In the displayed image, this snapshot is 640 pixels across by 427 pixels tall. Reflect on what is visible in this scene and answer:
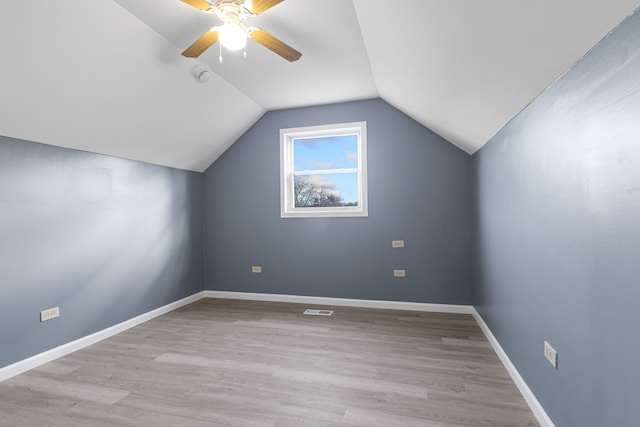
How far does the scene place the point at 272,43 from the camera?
2.24 meters

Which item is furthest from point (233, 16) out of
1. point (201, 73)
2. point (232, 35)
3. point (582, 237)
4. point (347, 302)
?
point (347, 302)

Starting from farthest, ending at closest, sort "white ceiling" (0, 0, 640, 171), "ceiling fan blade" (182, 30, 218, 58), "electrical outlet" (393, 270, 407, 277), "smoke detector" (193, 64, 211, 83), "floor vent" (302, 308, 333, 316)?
"electrical outlet" (393, 270, 407, 277) → "floor vent" (302, 308, 333, 316) → "smoke detector" (193, 64, 211, 83) → "ceiling fan blade" (182, 30, 218, 58) → "white ceiling" (0, 0, 640, 171)

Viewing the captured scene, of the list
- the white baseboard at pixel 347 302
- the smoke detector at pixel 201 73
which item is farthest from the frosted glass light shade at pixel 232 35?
the white baseboard at pixel 347 302

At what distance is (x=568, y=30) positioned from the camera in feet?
4.01

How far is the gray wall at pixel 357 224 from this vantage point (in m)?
3.87

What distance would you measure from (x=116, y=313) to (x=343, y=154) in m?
3.31

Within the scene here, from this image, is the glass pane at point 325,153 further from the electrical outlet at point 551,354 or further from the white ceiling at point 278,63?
the electrical outlet at point 551,354

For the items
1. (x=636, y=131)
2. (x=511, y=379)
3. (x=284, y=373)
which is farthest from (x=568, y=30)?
(x=284, y=373)

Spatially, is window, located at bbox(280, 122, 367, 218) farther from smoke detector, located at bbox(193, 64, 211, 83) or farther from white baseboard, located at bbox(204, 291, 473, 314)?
smoke detector, located at bbox(193, 64, 211, 83)

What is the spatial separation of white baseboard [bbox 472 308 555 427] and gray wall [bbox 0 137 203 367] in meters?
3.68

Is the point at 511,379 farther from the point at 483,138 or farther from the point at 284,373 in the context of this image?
the point at 483,138

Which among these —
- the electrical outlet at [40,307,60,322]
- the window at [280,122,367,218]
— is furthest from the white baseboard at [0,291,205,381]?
the window at [280,122,367,218]

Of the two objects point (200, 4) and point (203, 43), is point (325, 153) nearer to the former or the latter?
point (203, 43)

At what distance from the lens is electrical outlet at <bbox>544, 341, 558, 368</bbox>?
1.60 m
